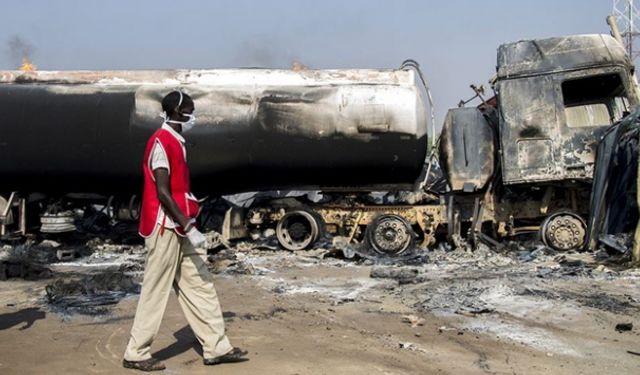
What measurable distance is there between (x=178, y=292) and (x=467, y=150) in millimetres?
6782

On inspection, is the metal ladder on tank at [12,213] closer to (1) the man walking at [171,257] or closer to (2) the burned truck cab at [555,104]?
(1) the man walking at [171,257]

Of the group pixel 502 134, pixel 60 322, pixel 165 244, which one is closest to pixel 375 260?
pixel 502 134

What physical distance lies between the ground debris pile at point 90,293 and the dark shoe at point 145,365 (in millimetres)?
1750

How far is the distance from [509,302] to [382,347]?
6.15 ft

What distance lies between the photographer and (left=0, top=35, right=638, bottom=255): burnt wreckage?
9.45 m

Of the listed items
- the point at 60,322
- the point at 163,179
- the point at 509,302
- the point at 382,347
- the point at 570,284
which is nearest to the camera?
the point at 163,179

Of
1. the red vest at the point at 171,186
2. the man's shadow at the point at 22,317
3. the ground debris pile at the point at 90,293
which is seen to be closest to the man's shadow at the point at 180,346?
the red vest at the point at 171,186

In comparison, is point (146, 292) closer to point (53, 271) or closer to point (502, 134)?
point (53, 271)

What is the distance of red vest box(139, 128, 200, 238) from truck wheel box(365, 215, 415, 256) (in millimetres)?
5831

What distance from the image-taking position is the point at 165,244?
13.0 ft

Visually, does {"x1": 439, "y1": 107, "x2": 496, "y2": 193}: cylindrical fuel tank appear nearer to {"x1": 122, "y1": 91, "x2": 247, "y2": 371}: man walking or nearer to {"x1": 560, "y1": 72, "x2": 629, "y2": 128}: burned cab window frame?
{"x1": 560, "y1": 72, "x2": 629, "y2": 128}: burned cab window frame

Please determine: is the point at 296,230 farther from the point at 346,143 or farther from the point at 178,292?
the point at 178,292

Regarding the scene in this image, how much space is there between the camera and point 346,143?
31.0ft

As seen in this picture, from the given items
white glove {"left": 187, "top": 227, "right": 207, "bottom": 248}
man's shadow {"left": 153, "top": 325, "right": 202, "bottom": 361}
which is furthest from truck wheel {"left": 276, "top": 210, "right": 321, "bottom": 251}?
white glove {"left": 187, "top": 227, "right": 207, "bottom": 248}
